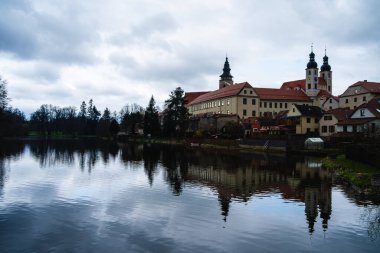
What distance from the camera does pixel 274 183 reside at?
28.5 m

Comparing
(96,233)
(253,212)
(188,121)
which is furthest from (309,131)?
(96,233)

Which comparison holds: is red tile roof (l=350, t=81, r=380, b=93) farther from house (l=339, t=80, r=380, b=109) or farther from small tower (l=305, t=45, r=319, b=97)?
small tower (l=305, t=45, r=319, b=97)

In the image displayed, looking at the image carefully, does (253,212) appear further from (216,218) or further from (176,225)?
(176,225)

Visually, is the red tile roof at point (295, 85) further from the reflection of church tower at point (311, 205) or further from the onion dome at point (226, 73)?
the reflection of church tower at point (311, 205)

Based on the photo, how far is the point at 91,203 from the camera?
2061 cm

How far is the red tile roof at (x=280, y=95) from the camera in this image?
10013 centimetres

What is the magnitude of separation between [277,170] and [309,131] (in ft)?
128

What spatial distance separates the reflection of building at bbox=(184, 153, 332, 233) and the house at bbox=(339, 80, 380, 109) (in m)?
56.0

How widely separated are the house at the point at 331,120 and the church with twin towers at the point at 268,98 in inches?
803

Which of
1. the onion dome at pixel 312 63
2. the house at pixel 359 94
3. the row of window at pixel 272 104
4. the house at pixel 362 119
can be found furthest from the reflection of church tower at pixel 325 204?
the onion dome at pixel 312 63

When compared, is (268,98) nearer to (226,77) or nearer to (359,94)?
(359,94)

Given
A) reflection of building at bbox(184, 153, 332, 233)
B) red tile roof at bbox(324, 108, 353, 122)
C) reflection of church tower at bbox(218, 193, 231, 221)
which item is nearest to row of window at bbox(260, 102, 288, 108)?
red tile roof at bbox(324, 108, 353, 122)

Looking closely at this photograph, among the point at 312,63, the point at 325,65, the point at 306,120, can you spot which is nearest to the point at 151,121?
the point at 306,120

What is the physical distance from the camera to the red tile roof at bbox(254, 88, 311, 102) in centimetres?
10013
